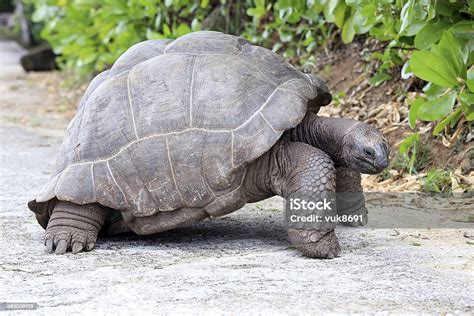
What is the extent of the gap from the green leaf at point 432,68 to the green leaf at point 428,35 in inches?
11.4

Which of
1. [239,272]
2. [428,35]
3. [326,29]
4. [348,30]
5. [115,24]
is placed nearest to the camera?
[239,272]

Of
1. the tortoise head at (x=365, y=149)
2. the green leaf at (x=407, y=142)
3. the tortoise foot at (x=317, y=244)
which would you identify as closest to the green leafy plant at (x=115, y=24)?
the green leaf at (x=407, y=142)

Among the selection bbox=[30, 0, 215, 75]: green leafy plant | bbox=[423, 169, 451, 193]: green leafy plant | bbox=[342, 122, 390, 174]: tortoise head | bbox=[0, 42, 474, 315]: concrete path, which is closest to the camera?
bbox=[0, 42, 474, 315]: concrete path

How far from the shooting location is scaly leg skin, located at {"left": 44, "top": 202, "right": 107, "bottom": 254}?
3.79 m

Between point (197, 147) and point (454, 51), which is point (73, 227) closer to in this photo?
point (197, 147)

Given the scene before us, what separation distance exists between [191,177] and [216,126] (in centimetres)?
25

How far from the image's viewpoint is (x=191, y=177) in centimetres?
365

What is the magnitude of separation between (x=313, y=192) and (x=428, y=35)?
1.22 m

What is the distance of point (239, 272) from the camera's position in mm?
3230

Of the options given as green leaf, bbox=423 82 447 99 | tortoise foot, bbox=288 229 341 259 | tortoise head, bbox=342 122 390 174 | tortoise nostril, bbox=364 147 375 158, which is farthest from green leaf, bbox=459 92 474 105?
tortoise foot, bbox=288 229 341 259

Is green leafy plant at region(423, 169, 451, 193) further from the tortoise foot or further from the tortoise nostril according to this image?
the tortoise foot

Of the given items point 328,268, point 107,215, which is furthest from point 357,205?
point 107,215

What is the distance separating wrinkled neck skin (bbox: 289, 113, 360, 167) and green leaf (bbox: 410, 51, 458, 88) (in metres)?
0.41

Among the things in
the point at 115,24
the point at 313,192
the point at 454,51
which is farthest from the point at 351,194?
the point at 115,24
